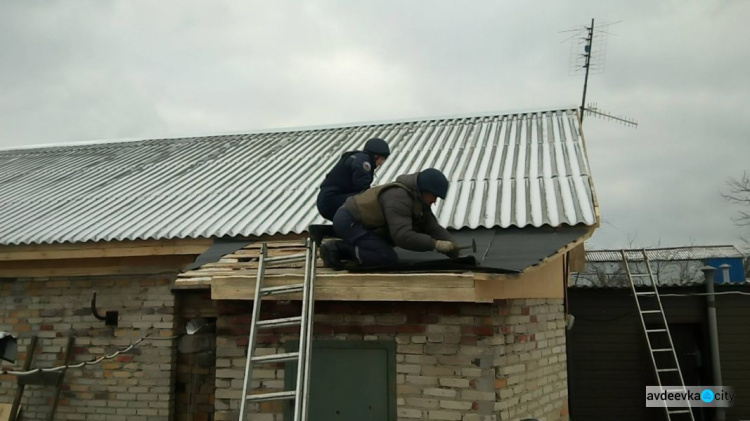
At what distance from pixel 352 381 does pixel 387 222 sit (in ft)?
4.80

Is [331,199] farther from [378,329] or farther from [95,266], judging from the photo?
[95,266]

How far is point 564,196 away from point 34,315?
623 centimetres

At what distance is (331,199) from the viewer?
18.0 feet

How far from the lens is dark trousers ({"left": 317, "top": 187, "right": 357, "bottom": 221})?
5.49 metres

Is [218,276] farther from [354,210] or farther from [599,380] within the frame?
[599,380]

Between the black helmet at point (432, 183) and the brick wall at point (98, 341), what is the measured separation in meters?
3.65

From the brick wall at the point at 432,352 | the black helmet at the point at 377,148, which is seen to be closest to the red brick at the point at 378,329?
the brick wall at the point at 432,352

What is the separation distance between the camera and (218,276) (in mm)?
5301

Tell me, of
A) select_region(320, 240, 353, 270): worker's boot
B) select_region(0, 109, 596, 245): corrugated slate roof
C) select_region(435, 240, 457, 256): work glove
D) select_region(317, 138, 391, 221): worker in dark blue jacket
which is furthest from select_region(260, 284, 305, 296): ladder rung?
select_region(0, 109, 596, 245): corrugated slate roof

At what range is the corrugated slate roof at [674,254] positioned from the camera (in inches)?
562

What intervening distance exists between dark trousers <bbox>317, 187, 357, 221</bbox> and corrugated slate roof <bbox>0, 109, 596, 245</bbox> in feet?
3.77

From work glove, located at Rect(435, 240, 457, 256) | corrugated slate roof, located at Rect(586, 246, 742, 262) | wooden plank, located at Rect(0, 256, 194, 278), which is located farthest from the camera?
corrugated slate roof, located at Rect(586, 246, 742, 262)

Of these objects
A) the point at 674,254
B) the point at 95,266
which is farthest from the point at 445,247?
the point at 674,254

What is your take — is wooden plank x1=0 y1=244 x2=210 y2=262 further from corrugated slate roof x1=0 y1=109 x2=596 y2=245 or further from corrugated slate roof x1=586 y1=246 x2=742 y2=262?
corrugated slate roof x1=586 y1=246 x2=742 y2=262
